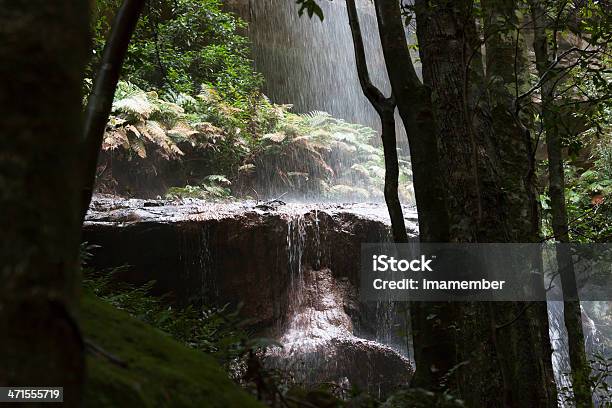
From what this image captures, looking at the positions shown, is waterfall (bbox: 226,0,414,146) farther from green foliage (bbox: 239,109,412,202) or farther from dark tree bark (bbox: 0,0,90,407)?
dark tree bark (bbox: 0,0,90,407)

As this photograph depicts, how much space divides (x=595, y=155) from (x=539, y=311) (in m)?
13.2

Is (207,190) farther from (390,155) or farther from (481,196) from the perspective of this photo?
(390,155)

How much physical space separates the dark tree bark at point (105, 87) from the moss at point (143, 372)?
22.9 inches

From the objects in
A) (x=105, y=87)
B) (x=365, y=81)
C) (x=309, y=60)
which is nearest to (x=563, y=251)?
(x=365, y=81)

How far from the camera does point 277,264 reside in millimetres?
12094

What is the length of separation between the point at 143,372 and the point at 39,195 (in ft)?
3.10

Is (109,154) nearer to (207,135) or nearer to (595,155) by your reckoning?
(207,135)

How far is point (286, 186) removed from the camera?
58.0 ft

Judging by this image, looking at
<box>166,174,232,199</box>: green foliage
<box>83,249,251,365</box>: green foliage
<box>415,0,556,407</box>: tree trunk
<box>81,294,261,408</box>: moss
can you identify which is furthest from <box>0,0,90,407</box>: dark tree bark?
<box>166,174,232,199</box>: green foliage

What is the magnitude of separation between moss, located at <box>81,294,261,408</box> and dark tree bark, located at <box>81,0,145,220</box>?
582 millimetres

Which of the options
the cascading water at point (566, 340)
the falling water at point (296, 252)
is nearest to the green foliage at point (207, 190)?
the falling water at point (296, 252)

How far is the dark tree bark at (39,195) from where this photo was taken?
81cm

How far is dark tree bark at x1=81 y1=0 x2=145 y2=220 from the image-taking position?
2516 mm

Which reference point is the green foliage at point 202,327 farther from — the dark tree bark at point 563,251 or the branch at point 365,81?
the dark tree bark at point 563,251
